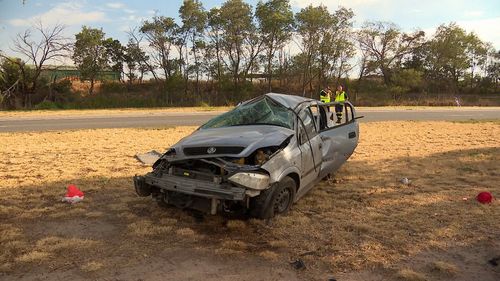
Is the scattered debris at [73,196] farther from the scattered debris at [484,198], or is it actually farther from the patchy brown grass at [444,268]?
the scattered debris at [484,198]

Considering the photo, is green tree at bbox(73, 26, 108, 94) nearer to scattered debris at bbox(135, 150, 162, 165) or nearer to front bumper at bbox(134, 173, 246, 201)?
scattered debris at bbox(135, 150, 162, 165)

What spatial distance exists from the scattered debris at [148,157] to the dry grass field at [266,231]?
1.37 feet

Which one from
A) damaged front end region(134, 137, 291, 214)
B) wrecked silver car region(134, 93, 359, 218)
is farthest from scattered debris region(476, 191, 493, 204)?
damaged front end region(134, 137, 291, 214)

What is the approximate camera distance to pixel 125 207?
6113 mm

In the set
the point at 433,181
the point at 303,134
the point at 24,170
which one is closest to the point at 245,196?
the point at 303,134

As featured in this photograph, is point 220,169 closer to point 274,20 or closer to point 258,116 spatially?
point 258,116

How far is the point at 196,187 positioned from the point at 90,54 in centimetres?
4044

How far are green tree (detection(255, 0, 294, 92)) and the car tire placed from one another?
38.6 meters

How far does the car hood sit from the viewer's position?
5141mm

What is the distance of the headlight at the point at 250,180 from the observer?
4684mm

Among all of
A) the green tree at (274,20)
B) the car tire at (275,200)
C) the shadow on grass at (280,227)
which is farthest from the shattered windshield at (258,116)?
the green tree at (274,20)

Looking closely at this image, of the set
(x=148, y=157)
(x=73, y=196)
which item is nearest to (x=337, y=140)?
(x=73, y=196)

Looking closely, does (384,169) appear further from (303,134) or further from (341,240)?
(341,240)

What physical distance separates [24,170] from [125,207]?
3.59 meters
